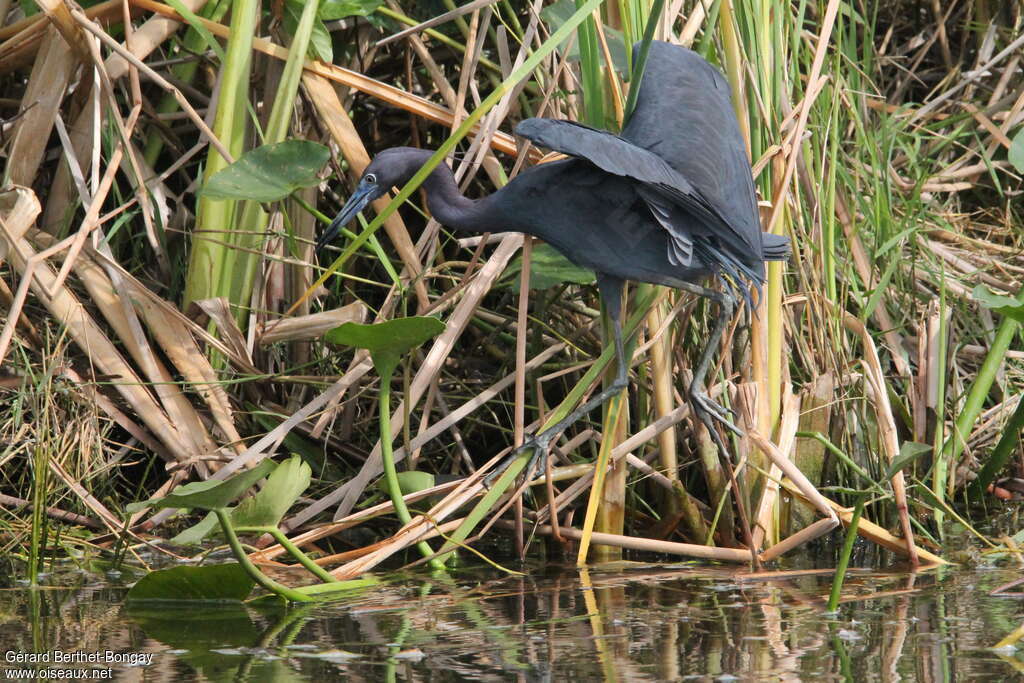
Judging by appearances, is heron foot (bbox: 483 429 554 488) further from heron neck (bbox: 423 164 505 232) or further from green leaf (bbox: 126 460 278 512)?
green leaf (bbox: 126 460 278 512)

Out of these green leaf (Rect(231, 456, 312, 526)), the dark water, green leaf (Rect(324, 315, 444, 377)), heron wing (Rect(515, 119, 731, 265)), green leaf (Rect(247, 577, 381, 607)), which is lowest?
the dark water

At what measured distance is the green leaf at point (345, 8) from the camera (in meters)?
2.93

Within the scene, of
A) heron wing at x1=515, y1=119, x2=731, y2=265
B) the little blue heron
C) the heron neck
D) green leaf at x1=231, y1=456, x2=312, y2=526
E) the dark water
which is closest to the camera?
the dark water

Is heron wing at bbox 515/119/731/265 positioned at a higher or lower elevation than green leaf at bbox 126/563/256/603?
higher

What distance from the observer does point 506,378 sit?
2.89 m

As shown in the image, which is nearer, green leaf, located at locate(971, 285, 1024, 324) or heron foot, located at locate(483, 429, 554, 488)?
green leaf, located at locate(971, 285, 1024, 324)

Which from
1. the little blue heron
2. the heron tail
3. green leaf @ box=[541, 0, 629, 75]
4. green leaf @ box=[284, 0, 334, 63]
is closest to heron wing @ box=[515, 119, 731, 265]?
the little blue heron

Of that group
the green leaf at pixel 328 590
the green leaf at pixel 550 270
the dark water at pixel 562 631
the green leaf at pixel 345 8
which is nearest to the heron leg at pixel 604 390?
the green leaf at pixel 550 270

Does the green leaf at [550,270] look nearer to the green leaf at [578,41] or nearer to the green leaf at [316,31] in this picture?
the green leaf at [578,41]

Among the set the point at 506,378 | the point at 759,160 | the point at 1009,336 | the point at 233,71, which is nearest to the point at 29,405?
the point at 233,71

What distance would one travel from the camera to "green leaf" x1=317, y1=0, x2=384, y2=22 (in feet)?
9.60

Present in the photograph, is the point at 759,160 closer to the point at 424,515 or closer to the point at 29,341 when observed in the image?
the point at 424,515

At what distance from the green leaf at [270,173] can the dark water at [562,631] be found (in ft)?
2.92

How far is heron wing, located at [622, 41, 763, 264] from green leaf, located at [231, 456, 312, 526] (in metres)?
1.00
